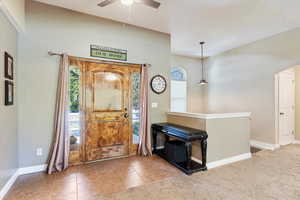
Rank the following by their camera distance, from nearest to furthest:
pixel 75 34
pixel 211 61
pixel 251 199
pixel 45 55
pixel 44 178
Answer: pixel 251 199
pixel 44 178
pixel 45 55
pixel 75 34
pixel 211 61

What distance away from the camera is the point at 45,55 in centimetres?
286

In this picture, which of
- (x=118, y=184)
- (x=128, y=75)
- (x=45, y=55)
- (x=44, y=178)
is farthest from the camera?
(x=128, y=75)

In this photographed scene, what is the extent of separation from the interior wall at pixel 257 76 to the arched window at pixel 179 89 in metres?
1.25

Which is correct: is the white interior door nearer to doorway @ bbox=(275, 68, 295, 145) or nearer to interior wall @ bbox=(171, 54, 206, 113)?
doorway @ bbox=(275, 68, 295, 145)

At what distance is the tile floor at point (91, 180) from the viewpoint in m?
2.11

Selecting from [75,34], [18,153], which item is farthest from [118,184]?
[75,34]

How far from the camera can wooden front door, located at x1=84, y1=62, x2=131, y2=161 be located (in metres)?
3.21

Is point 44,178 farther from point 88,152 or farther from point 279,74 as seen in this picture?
point 279,74

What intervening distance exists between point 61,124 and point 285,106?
566 cm

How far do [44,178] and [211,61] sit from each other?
19.7 ft

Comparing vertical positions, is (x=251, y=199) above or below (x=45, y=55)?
below

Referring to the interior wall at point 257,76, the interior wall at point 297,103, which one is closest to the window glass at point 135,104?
the interior wall at point 257,76

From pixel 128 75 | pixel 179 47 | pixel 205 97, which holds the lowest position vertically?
pixel 205 97

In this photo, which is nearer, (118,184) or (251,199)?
(251,199)
